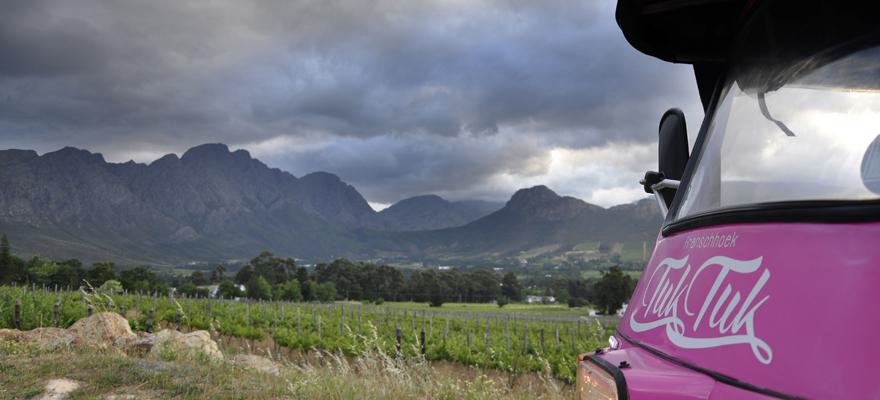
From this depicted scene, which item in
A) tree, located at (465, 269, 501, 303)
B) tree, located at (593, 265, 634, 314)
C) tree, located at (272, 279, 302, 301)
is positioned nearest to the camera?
tree, located at (593, 265, 634, 314)

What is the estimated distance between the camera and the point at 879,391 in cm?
80

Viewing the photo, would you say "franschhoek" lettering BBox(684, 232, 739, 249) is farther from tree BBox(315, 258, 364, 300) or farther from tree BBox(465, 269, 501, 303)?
tree BBox(465, 269, 501, 303)

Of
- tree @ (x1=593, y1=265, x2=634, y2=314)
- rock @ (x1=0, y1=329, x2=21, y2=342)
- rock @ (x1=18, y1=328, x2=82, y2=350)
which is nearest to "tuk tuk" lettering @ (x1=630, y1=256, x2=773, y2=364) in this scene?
rock @ (x1=18, y1=328, x2=82, y2=350)

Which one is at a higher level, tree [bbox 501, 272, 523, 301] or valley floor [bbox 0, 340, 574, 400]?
valley floor [bbox 0, 340, 574, 400]

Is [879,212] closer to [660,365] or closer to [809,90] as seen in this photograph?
[660,365]

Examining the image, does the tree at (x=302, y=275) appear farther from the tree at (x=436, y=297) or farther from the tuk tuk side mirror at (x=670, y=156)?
the tuk tuk side mirror at (x=670, y=156)

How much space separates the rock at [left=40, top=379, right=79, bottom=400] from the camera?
4.52 m

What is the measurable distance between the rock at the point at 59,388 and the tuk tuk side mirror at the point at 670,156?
528 cm

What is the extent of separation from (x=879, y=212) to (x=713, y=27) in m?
1.88

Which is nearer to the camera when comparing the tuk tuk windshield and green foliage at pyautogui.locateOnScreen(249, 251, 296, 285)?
the tuk tuk windshield

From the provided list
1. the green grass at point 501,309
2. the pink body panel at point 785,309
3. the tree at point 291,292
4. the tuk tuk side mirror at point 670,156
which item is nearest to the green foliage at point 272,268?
the tree at point 291,292

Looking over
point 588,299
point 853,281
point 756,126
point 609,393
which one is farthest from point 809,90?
point 588,299

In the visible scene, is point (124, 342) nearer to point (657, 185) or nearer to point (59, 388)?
point (59, 388)

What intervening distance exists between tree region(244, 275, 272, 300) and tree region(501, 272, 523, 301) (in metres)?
55.3
